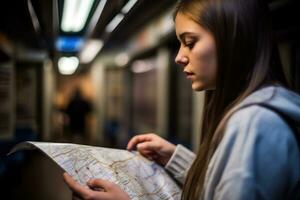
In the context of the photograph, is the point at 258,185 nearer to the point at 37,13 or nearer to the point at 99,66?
the point at 37,13

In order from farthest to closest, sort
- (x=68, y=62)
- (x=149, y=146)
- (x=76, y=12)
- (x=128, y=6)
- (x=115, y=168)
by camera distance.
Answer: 1. (x=68, y=62)
2. (x=76, y=12)
3. (x=128, y=6)
4. (x=149, y=146)
5. (x=115, y=168)

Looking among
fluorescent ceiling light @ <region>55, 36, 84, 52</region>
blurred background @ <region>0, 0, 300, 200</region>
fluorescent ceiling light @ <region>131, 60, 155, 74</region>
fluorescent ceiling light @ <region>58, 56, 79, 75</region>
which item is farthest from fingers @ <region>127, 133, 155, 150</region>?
fluorescent ceiling light @ <region>58, 56, 79, 75</region>

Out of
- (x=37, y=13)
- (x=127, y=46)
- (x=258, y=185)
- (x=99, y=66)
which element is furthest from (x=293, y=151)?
(x=99, y=66)

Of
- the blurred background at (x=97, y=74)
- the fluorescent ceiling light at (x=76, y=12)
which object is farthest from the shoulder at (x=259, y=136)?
Answer: the fluorescent ceiling light at (x=76, y=12)

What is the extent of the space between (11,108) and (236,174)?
4306mm

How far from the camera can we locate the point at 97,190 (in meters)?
0.90

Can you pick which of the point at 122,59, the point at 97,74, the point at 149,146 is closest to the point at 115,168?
the point at 149,146

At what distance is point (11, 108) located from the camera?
15.1 feet

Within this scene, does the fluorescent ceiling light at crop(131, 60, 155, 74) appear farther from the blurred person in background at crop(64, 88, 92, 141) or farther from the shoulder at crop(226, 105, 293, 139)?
the shoulder at crop(226, 105, 293, 139)

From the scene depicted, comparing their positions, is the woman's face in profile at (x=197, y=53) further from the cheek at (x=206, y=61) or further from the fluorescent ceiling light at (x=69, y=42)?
the fluorescent ceiling light at (x=69, y=42)

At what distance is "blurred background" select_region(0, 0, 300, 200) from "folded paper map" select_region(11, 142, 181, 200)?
0.96 feet

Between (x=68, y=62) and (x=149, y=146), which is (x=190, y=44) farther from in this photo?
(x=68, y=62)

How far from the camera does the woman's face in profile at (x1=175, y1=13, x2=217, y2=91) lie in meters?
0.88

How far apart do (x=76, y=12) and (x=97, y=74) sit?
8.01 meters
